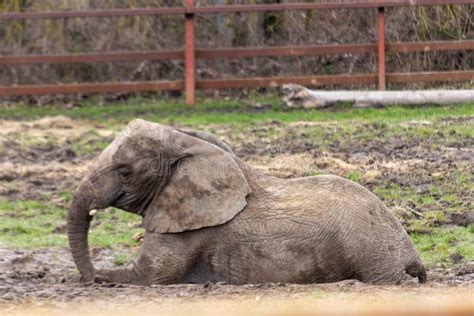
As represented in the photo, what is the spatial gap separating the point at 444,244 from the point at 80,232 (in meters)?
2.75

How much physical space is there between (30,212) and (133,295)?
4292 mm

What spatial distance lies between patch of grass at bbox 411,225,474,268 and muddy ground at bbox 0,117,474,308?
15 centimetres

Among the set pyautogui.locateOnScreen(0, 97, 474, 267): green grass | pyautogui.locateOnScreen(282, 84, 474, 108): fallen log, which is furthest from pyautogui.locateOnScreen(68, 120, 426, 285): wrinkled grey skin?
pyautogui.locateOnScreen(282, 84, 474, 108): fallen log

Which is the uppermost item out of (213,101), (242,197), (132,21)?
(132,21)

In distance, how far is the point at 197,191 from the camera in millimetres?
7770

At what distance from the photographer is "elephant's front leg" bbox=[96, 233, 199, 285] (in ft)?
25.1

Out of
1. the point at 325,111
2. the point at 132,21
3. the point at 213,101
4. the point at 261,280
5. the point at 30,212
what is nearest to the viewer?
the point at 261,280

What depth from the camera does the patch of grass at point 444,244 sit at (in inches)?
346

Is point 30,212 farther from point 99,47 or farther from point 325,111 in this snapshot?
point 99,47

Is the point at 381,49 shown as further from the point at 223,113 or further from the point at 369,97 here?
the point at 223,113

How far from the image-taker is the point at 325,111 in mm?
15648

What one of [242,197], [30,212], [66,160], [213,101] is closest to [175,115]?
[213,101]

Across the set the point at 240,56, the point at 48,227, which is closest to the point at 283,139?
the point at 240,56

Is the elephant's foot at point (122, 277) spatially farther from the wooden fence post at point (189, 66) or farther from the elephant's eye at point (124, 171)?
the wooden fence post at point (189, 66)
